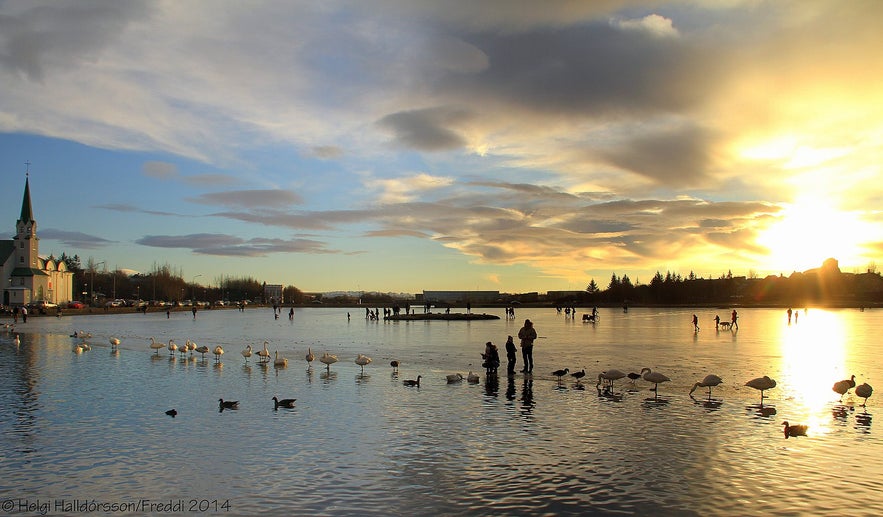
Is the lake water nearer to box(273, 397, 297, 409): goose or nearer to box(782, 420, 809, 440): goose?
box(782, 420, 809, 440): goose

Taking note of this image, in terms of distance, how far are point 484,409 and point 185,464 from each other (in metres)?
7.63

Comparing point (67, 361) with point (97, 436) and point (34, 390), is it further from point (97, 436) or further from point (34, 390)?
point (97, 436)

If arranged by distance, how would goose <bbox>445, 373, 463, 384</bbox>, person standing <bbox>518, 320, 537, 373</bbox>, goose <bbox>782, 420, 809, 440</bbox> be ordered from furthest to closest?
person standing <bbox>518, 320, 537, 373</bbox>
goose <bbox>445, 373, 463, 384</bbox>
goose <bbox>782, 420, 809, 440</bbox>

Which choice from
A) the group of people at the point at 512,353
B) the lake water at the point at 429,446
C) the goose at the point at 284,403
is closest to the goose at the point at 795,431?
the lake water at the point at 429,446

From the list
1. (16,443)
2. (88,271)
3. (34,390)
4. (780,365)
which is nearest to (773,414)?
(780,365)

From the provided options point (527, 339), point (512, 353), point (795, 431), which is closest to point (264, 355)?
point (512, 353)

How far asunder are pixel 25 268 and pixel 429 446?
131 m

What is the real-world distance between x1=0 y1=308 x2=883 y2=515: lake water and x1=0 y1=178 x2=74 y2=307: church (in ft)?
358

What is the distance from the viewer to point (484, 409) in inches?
644

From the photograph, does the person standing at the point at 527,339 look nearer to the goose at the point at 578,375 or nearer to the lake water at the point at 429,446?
the lake water at the point at 429,446

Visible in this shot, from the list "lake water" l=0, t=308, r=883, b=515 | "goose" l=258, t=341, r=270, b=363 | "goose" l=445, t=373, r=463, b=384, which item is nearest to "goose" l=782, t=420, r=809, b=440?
"lake water" l=0, t=308, r=883, b=515

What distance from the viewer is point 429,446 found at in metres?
12.5

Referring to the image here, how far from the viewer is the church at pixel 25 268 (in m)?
115

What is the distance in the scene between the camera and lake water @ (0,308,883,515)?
9438 millimetres
